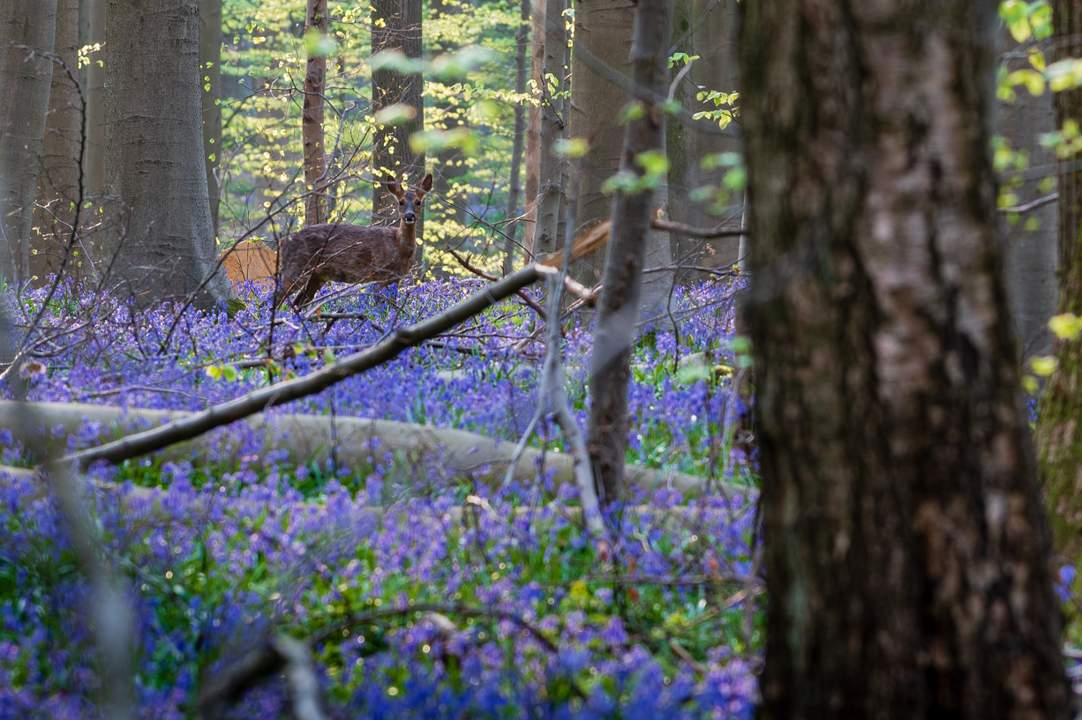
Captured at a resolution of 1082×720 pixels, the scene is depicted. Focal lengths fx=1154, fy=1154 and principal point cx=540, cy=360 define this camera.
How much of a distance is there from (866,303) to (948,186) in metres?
0.29

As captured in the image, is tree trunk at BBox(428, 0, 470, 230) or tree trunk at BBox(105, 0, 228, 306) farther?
tree trunk at BBox(428, 0, 470, 230)

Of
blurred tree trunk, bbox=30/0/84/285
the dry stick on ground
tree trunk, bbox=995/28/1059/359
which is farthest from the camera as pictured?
blurred tree trunk, bbox=30/0/84/285

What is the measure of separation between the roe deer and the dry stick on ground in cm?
680

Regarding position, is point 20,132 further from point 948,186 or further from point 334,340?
point 948,186

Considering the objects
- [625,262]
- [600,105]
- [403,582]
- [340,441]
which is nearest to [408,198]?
[600,105]

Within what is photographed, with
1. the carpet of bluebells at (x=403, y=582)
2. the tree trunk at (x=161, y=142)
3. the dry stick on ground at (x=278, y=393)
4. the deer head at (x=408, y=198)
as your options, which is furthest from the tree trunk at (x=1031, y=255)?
the tree trunk at (x=161, y=142)

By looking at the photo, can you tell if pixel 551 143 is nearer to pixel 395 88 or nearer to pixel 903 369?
pixel 395 88

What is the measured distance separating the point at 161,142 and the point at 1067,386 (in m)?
8.76

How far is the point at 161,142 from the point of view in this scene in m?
10.8

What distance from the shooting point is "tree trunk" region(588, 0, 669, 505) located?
423 cm

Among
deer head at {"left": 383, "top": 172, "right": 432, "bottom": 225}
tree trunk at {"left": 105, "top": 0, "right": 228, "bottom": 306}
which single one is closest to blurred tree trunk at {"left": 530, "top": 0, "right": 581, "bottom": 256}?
deer head at {"left": 383, "top": 172, "right": 432, "bottom": 225}

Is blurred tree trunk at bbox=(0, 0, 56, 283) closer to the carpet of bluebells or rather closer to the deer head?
the deer head

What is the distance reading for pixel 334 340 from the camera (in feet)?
27.1

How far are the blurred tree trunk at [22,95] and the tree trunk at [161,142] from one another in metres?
2.78
